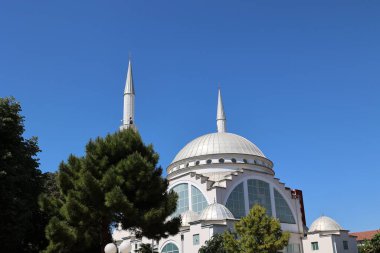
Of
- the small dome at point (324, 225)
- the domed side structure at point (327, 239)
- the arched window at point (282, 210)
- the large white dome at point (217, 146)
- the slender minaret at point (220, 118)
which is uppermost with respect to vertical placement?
the slender minaret at point (220, 118)

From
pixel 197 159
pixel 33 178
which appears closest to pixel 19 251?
pixel 33 178

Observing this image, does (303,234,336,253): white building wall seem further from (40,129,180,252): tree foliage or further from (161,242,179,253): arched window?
(40,129,180,252): tree foliage

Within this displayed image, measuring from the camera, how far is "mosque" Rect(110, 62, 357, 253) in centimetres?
3591

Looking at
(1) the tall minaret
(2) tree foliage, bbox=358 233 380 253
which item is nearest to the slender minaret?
(1) the tall minaret

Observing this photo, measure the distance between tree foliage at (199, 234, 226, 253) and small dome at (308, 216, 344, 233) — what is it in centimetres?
1563

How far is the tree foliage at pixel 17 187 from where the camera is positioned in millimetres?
21297

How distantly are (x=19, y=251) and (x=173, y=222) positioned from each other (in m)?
9.02

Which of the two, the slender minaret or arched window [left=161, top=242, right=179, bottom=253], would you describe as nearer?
arched window [left=161, top=242, right=179, bottom=253]

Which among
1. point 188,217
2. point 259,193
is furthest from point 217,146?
point 188,217

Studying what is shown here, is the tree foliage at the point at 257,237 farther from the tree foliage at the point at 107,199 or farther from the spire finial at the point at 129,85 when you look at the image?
the spire finial at the point at 129,85

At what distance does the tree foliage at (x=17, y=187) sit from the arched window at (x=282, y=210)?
26.4m

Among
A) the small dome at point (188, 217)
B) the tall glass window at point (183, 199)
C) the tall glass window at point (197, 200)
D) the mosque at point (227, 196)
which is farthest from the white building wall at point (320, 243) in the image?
the tall glass window at point (183, 199)

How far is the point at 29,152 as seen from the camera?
2530 centimetres

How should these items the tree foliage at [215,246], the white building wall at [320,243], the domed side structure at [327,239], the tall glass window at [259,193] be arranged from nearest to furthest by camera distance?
the tree foliage at [215,246] → the white building wall at [320,243] → the domed side structure at [327,239] → the tall glass window at [259,193]
